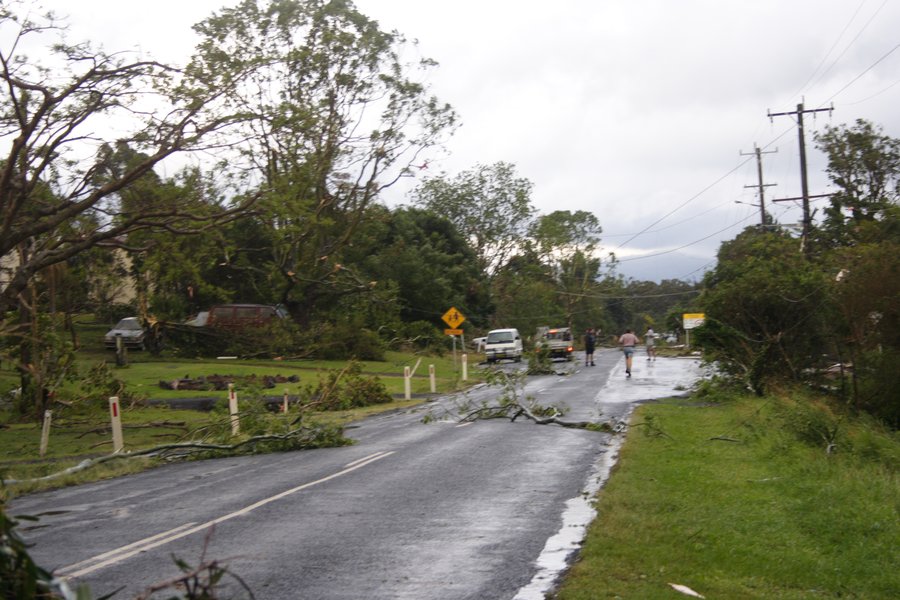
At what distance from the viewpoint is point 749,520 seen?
895 centimetres

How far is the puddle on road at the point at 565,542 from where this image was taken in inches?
270

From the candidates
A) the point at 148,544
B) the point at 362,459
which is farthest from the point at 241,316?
the point at 148,544

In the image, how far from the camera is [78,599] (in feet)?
10.5

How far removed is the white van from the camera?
53656mm

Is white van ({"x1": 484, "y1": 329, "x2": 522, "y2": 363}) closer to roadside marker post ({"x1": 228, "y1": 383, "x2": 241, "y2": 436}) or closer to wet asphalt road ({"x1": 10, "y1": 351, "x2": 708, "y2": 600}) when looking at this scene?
roadside marker post ({"x1": 228, "y1": 383, "x2": 241, "y2": 436})

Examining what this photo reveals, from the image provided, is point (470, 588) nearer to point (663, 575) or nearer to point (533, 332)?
point (663, 575)

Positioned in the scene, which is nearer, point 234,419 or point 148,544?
point 148,544

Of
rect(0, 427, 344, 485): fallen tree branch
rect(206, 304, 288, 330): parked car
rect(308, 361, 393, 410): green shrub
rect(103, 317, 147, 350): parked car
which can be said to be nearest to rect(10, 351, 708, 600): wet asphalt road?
rect(0, 427, 344, 485): fallen tree branch

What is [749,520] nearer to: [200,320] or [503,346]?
[200,320]

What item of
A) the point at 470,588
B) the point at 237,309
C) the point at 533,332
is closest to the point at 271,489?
the point at 470,588

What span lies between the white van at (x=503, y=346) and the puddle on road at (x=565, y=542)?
1611 inches

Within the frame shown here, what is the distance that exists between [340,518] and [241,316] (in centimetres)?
3671

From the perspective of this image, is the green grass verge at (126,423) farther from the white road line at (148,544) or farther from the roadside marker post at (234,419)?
the white road line at (148,544)

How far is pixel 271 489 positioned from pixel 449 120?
36699 millimetres
